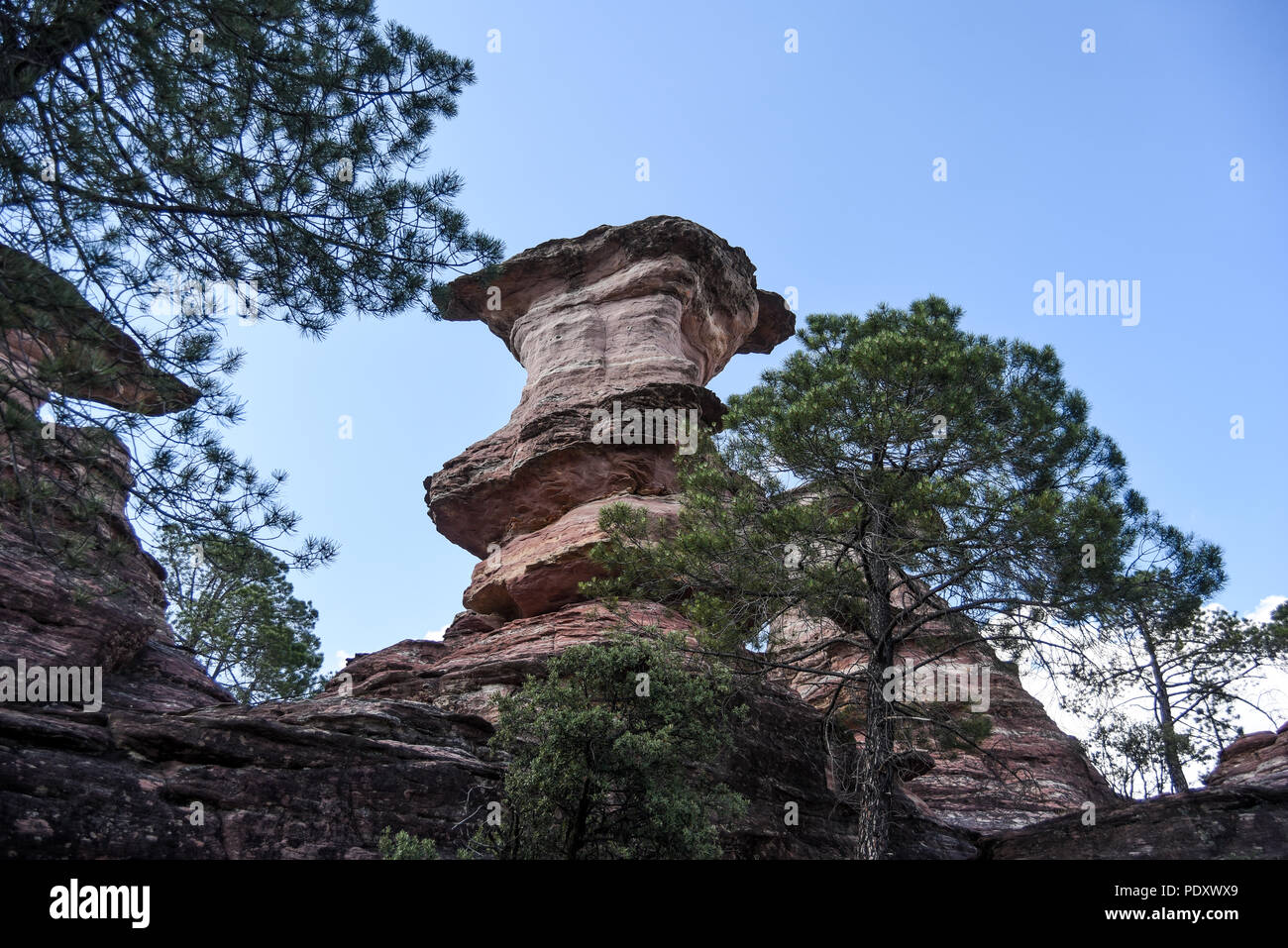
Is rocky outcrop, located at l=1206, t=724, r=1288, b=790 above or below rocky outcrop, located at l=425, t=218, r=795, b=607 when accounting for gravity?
below

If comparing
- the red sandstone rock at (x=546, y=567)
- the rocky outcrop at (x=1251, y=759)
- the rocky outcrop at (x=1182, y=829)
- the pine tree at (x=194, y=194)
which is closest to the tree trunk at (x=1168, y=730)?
the rocky outcrop at (x=1251, y=759)

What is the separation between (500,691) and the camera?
52.3ft

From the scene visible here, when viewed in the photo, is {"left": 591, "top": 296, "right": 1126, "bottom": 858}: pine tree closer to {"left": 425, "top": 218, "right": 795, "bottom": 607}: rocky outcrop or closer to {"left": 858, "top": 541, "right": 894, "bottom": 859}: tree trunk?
{"left": 858, "top": 541, "right": 894, "bottom": 859}: tree trunk

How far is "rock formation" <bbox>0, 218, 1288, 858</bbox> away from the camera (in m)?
9.93

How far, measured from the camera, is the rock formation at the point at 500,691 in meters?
9.93

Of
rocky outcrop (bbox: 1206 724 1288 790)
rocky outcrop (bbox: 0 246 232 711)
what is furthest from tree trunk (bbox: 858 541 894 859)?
rocky outcrop (bbox: 0 246 232 711)

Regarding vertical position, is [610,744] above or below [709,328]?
below

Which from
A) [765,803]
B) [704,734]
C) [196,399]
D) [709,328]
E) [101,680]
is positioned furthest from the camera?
[709,328]

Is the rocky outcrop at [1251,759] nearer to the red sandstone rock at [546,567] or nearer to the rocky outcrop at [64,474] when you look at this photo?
the red sandstone rock at [546,567]

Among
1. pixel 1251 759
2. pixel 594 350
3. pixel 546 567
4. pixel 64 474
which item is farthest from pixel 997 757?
pixel 64 474

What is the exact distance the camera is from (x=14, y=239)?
841 cm
